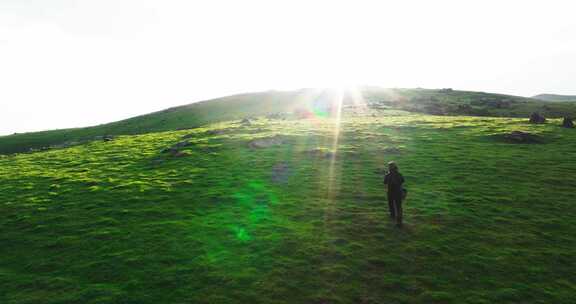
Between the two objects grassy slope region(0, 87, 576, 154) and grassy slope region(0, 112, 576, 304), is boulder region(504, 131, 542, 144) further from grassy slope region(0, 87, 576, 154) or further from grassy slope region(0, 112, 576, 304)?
grassy slope region(0, 87, 576, 154)

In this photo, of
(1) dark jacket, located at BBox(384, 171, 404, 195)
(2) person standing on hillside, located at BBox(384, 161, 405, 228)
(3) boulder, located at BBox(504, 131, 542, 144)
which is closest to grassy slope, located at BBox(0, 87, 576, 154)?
(3) boulder, located at BBox(504, 131, 542, 144)

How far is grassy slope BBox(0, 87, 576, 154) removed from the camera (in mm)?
88688

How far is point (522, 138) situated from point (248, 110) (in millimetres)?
81350

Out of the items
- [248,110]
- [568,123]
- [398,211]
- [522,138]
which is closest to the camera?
[398,211]

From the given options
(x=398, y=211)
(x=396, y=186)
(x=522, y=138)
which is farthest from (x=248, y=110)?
(x=398, y=211)

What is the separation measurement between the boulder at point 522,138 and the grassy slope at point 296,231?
7.64 ft

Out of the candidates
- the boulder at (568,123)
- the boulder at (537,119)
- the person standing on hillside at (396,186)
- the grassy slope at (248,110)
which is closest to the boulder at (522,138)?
the boulder at (568,123)

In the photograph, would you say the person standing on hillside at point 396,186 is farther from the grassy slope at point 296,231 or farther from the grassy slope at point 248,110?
the grassy slope at point 248,110

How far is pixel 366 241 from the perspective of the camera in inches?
735

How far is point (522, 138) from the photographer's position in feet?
137

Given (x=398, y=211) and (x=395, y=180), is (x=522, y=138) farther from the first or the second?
(x=395, y=180)

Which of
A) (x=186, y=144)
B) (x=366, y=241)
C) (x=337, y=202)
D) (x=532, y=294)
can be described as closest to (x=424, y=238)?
(x=366, y=241)

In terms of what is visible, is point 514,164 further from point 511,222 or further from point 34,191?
point 34,191

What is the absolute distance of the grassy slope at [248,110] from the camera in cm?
8869
